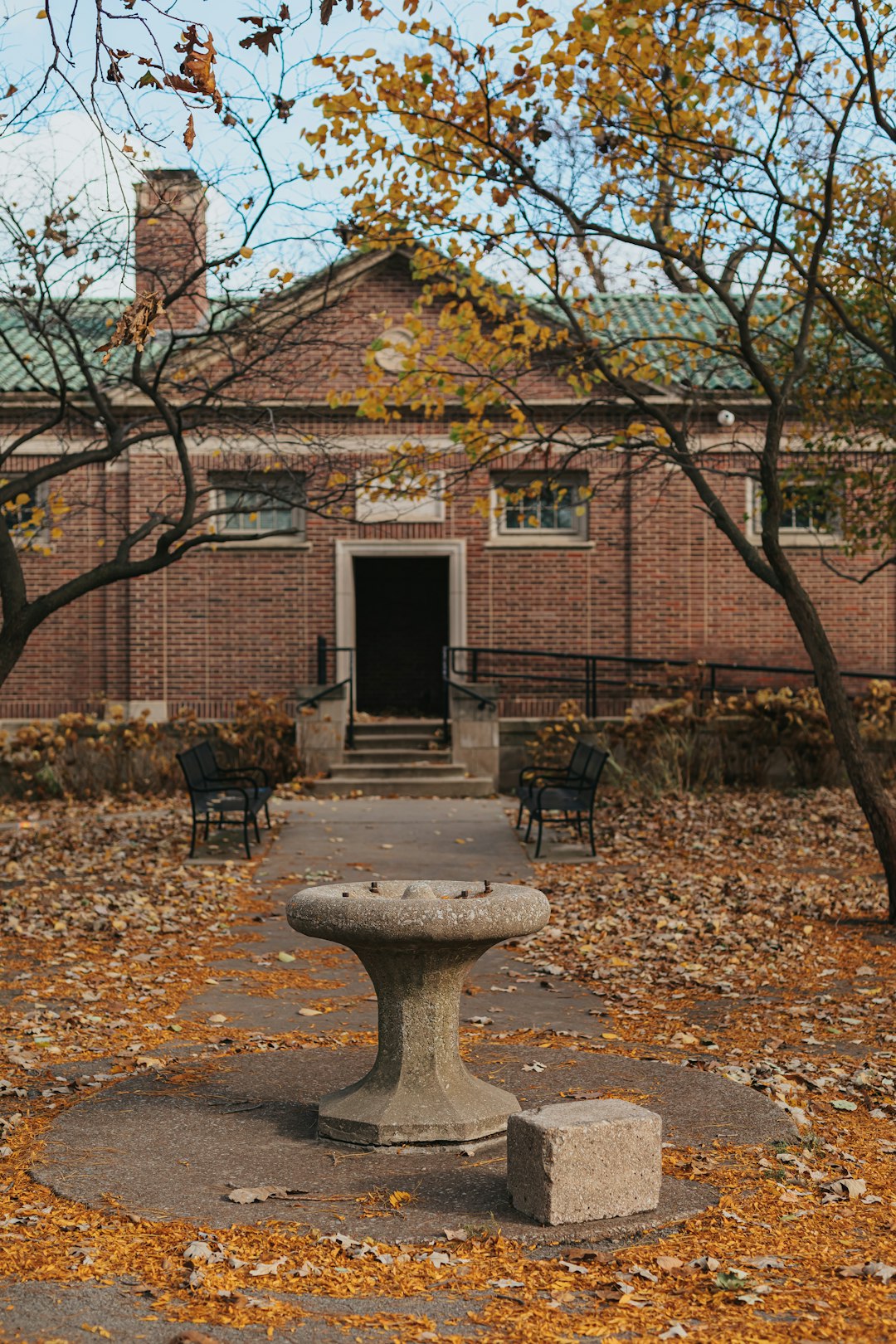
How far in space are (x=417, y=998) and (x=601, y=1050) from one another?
Answer: 67.3 inches

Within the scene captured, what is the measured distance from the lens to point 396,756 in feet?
64.5

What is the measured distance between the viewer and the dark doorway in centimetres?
2548

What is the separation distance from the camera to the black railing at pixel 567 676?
2211 centimetres

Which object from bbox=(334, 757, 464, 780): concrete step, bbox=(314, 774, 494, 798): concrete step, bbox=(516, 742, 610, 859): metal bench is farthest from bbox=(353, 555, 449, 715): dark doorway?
bbox=(516, 742, 610, 859): metal bench

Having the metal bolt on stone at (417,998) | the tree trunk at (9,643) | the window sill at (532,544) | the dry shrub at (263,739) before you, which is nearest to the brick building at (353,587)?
the window sill at (532,544)

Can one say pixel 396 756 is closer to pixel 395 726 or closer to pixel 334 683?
pixel 395 726

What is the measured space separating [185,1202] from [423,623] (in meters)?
20.8

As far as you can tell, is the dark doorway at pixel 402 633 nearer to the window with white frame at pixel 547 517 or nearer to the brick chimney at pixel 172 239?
the window with white frame at pixel 547 517

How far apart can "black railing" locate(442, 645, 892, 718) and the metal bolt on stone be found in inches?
625

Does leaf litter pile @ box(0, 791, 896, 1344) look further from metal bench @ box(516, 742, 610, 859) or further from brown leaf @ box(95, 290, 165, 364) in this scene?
brown leaf @ box(95, 290, 165, 364)

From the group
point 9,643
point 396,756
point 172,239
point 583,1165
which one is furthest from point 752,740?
point 583,1165

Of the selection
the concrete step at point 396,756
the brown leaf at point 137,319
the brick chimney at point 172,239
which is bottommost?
the concrete step at point 396,756

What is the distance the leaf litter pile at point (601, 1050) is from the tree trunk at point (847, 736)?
64cm

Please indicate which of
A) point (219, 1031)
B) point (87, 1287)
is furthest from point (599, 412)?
point (87, 1287)
